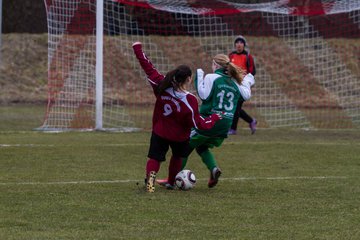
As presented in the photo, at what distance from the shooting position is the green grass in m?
7.18

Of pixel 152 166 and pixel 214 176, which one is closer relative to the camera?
pixel 152 166

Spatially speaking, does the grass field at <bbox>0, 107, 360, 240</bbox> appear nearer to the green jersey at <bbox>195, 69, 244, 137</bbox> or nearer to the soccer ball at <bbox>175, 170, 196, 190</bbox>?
the soccer ball at <bbox>175, 170, 196, 190</bbox>

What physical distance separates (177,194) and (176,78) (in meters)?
1.14

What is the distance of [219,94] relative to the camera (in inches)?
384

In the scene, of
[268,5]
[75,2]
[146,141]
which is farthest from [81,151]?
[268,5]

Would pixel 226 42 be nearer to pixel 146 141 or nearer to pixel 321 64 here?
pixel 321 64

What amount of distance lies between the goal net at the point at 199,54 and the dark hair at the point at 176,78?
742cm

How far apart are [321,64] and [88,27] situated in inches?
480

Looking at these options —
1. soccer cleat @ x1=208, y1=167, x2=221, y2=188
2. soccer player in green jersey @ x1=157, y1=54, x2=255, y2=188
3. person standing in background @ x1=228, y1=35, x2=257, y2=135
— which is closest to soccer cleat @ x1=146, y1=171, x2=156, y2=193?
soccer player in green jersey @ x1=157, y1=54, x2=255, y2=188

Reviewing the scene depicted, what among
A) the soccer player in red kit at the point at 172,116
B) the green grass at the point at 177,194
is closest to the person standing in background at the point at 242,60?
the green grass at the point at 177,194

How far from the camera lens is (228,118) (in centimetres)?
976

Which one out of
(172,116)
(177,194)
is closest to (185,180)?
(177,194)

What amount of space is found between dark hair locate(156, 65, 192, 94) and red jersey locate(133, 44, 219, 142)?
58mm

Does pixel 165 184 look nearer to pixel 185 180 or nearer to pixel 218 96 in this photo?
pixel 185 180
